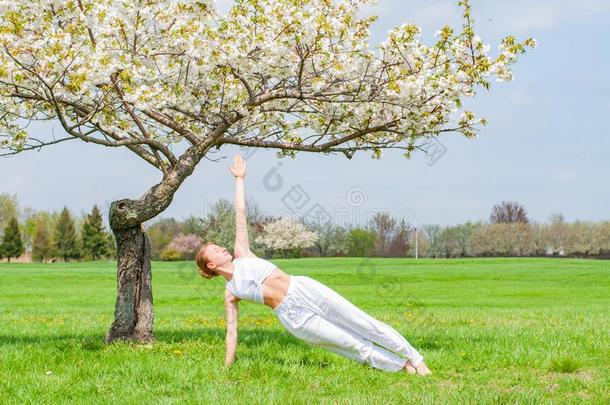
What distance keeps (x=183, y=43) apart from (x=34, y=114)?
3.18 metres

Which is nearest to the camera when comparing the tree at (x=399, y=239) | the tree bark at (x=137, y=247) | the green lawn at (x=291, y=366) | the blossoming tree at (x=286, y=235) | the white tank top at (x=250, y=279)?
the green lawn at (x=291, y=366)

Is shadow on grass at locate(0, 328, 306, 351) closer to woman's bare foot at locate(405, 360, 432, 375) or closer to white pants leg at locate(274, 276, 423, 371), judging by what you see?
white pants leg at locate(274, 276, 423, 371)

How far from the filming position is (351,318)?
317 inches

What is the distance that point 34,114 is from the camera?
11.5 metres

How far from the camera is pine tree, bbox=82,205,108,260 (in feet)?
286

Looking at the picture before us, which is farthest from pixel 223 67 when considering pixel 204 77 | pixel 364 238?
pixel 364 238

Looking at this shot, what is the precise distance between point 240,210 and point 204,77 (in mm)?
2944

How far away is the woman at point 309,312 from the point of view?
26.4 feet

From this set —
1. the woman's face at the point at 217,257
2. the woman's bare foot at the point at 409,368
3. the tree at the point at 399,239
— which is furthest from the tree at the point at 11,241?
the woman's bare foot at the point at 409,368

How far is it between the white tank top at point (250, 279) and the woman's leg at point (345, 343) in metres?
0.56

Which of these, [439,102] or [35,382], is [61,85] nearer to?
[35,382]

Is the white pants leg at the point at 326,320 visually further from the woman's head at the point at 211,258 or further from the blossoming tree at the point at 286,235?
the blossoming tree at the point at 286,235

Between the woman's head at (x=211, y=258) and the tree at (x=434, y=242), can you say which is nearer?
the woman's head at (x=211, y=258)

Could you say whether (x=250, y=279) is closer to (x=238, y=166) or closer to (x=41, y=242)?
(x=238, y=166)
